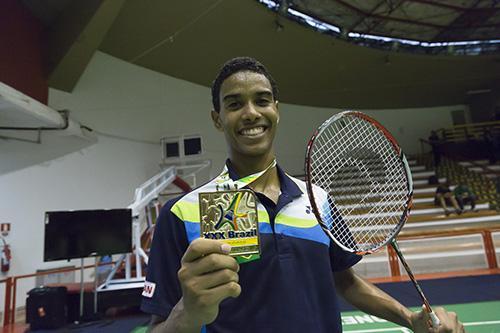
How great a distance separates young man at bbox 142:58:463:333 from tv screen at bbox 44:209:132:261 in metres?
5.10

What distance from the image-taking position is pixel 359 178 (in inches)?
79.7

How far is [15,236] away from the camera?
285 inches

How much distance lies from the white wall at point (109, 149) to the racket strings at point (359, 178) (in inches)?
303

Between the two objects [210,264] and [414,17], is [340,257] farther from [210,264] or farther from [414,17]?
[414,17]

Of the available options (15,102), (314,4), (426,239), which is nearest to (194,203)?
(15,102)

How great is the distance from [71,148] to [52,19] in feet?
9.78

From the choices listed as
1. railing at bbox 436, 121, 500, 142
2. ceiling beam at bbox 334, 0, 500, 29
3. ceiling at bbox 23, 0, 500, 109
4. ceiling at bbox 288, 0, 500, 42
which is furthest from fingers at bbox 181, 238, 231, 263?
railing at bbox 436, 121, 500, 142

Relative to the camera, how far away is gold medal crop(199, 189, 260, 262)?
81 cm

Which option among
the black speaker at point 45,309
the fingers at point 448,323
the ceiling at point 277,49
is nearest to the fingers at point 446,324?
the fingers at point 448,323

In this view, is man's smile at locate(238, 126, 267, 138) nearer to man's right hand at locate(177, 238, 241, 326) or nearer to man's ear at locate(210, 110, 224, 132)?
man's ear at locate(210, 110, 224, 132)

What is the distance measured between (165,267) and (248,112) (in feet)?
1.74

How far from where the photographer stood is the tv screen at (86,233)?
541cm

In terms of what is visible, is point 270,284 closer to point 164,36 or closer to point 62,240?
point 62,240

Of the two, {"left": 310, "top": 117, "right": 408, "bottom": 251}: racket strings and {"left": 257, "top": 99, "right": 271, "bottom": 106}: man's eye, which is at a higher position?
{"left": 257, "top": 99, "right": 271, "bottom": 106}: man's eye
